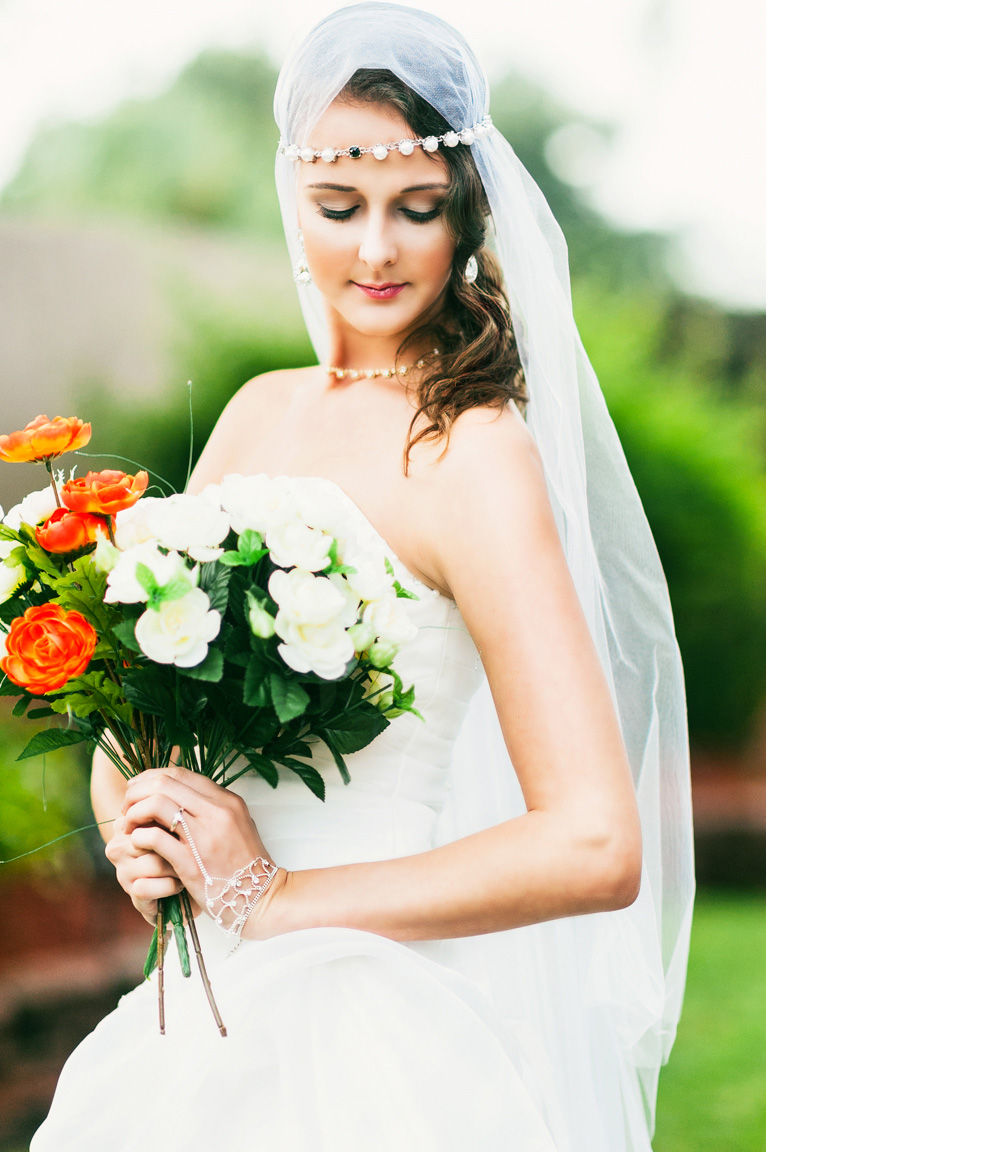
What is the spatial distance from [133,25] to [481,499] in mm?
2585

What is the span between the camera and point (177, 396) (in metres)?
3.25

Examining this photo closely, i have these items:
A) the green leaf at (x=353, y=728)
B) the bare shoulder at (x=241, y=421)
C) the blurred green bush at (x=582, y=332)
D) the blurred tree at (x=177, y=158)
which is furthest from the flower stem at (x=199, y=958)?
the blurred tree at (x=177, y=158)

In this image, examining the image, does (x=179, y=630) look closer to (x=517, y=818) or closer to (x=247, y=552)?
(x=247, y=552)

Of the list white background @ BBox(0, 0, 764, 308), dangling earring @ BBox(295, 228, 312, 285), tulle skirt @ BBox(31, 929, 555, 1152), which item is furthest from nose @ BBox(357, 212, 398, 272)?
white background @ BBox(0, 0, 764, 308)

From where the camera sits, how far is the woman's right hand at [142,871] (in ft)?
3.76

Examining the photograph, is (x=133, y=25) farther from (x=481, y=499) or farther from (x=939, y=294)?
(x=481, y=499)

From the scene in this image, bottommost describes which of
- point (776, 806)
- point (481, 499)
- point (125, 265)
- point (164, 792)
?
point (776, 806)

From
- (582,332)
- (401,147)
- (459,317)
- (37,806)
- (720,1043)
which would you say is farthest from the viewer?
(582,332)

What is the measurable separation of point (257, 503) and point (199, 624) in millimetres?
142

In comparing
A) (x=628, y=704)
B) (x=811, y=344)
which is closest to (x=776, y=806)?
(x=628, y=704)

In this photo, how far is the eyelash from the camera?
136 centimetres

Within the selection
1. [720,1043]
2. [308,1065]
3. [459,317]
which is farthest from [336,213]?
[720,1043]

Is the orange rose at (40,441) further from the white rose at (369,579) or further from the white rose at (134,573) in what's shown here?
the white rose at (369,579)

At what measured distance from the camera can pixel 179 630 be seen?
103 centimetres
